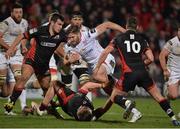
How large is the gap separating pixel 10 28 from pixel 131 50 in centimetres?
404

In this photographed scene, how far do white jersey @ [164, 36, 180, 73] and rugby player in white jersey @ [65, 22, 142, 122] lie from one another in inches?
57.0

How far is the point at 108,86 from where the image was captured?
44.3 feet

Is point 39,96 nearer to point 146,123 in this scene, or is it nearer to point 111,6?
point 111,6

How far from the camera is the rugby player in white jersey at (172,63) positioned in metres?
14.7

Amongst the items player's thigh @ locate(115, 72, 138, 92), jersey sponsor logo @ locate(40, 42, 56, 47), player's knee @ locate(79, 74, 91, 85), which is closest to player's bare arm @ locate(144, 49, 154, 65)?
player's thigh @ locate(115, 72, 138, 92)

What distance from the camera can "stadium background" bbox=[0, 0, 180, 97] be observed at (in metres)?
22.5

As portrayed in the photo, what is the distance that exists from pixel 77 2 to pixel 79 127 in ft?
42.2

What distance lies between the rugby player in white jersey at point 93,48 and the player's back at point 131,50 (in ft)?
3.02

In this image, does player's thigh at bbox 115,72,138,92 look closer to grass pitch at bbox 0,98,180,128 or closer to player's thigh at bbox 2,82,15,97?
grass pitch at bbox 0,98,180,128

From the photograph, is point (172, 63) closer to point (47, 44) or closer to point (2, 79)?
point (47, 44)

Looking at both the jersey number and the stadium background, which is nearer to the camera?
the jersey number

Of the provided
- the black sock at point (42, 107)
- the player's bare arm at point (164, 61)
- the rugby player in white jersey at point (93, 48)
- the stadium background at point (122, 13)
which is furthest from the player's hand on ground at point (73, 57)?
the stadium background at point (122, 13)

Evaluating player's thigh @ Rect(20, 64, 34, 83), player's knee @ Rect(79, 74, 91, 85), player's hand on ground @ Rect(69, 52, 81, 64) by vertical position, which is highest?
player's hand on ground @ Rect(69, 52, 81, 64)

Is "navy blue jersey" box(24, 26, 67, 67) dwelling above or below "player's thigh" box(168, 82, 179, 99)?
above
